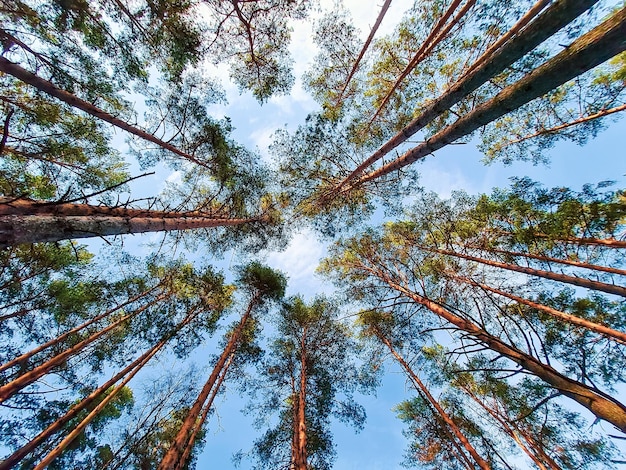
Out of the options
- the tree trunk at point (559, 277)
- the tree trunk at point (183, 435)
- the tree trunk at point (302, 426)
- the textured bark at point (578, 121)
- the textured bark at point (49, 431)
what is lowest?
the textured bark at point (49, 431)

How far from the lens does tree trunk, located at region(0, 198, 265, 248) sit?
2.85 meters

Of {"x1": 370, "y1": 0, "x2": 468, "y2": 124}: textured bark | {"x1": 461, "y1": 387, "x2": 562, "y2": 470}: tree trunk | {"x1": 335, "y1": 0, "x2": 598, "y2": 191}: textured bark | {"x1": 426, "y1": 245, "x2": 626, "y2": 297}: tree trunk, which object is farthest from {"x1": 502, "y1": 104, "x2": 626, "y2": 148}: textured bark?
{"x1": 461, "y1": 387, "x2": 562, "y2": 470}: tree trunk

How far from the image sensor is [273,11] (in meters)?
6.86

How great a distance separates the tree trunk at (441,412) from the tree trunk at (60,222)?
29.5 ft

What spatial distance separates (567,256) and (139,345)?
560 inches

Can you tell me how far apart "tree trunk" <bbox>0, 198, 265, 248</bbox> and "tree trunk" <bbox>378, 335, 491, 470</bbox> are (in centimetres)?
899

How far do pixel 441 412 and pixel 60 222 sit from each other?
33.4ft

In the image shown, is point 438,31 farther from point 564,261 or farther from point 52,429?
point 52,429

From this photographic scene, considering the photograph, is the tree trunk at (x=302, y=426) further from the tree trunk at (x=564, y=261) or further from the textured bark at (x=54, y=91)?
the textured bark at (x=54, y=91)

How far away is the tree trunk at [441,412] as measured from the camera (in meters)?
6.99

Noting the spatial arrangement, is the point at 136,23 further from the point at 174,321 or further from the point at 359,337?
the point at 359,337

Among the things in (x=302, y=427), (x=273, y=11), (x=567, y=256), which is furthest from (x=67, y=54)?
(x=567, y=256)

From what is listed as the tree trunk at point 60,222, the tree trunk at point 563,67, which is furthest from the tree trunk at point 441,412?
the tree trunk at point 60,222

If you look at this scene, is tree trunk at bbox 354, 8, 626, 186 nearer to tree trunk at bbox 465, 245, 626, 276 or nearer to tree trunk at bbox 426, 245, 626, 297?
tree trunk at bbox 426, 245, 626, 297
